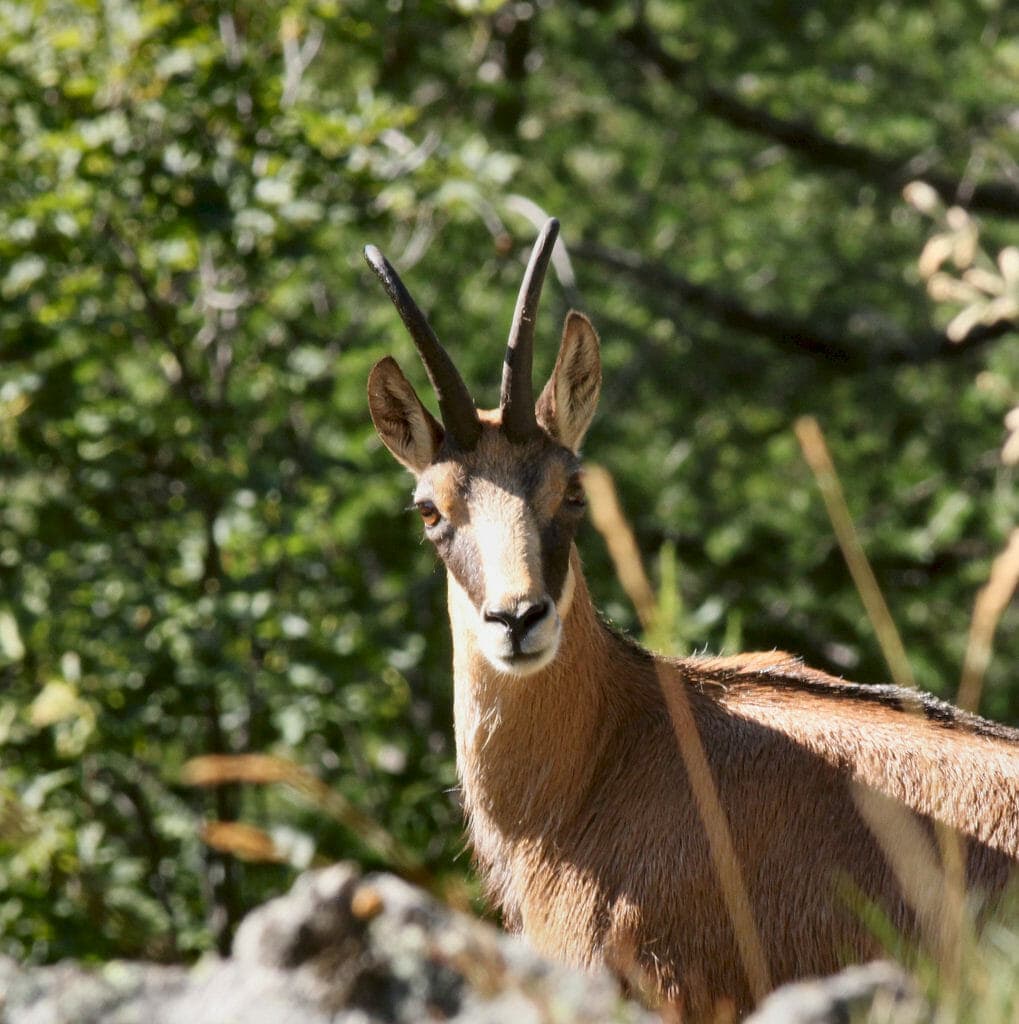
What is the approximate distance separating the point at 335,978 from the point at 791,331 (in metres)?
11.5

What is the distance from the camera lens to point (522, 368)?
6395 mm

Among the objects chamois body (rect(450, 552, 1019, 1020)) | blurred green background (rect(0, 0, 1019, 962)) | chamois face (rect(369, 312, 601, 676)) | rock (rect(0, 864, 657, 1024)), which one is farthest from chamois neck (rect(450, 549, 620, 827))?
rock (rect(0, 864, 657, 1024))

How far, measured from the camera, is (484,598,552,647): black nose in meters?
5.53

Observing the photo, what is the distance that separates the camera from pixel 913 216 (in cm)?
1510

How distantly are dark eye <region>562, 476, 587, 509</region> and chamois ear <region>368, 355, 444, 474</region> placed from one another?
0.69 metres

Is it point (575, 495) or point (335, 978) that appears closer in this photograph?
point (335, 978)

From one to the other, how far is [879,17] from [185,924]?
989 centimetres

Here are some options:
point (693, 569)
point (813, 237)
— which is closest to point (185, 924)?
point (693, 569)

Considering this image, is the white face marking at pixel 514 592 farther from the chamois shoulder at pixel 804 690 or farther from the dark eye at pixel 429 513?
the chamois shoulder at pixel 804 690

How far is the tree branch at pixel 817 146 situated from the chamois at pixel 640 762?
7.62 meters

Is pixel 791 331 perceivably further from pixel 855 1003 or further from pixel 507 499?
pixel 855 1003

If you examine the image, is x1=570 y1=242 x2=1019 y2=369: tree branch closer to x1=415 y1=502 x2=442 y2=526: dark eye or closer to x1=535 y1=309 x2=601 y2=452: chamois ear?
x1=535 y1=309 x2=601 y2=452: chamois ear

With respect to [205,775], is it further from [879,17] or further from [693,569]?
[879,17]

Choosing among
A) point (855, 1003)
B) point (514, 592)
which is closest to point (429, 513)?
point (514, 592)
